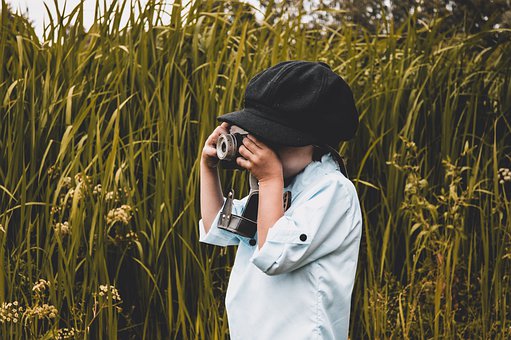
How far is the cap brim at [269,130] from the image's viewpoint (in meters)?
1.78

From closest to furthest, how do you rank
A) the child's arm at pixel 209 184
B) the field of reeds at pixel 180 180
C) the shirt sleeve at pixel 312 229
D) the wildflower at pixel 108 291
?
the shirt sleeve at pixel 312 229 < the child's arm at pixel 209 184 < the wildflower at pixel 108 291 < the field of reeds at pixel 180 180

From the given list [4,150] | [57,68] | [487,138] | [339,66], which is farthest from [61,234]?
[487,138]

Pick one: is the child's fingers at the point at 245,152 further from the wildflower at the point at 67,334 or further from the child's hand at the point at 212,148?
the wildflower at the point at 67,334

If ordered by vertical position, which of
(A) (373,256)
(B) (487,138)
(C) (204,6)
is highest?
(C) (204,6)

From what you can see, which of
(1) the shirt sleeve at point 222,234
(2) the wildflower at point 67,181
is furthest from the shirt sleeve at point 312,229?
(2) the wildflower at point 67,181

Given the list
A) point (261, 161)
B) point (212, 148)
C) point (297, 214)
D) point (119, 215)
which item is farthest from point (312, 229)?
point (119, 215)

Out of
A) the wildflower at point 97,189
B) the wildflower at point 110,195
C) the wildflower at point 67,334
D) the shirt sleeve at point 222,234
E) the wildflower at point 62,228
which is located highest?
the shirt sleeve at point 222,234

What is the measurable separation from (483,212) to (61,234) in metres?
1.83

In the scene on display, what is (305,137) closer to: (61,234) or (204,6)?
(61,234)

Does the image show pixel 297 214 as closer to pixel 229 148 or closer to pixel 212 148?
pixel 229 148

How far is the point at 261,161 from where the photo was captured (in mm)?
1785

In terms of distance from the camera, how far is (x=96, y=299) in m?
2.96

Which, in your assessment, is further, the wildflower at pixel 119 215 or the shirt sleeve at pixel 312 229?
the wildflower at pixel 119 215

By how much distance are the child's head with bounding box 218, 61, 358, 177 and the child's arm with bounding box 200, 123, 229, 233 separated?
0.22 m
